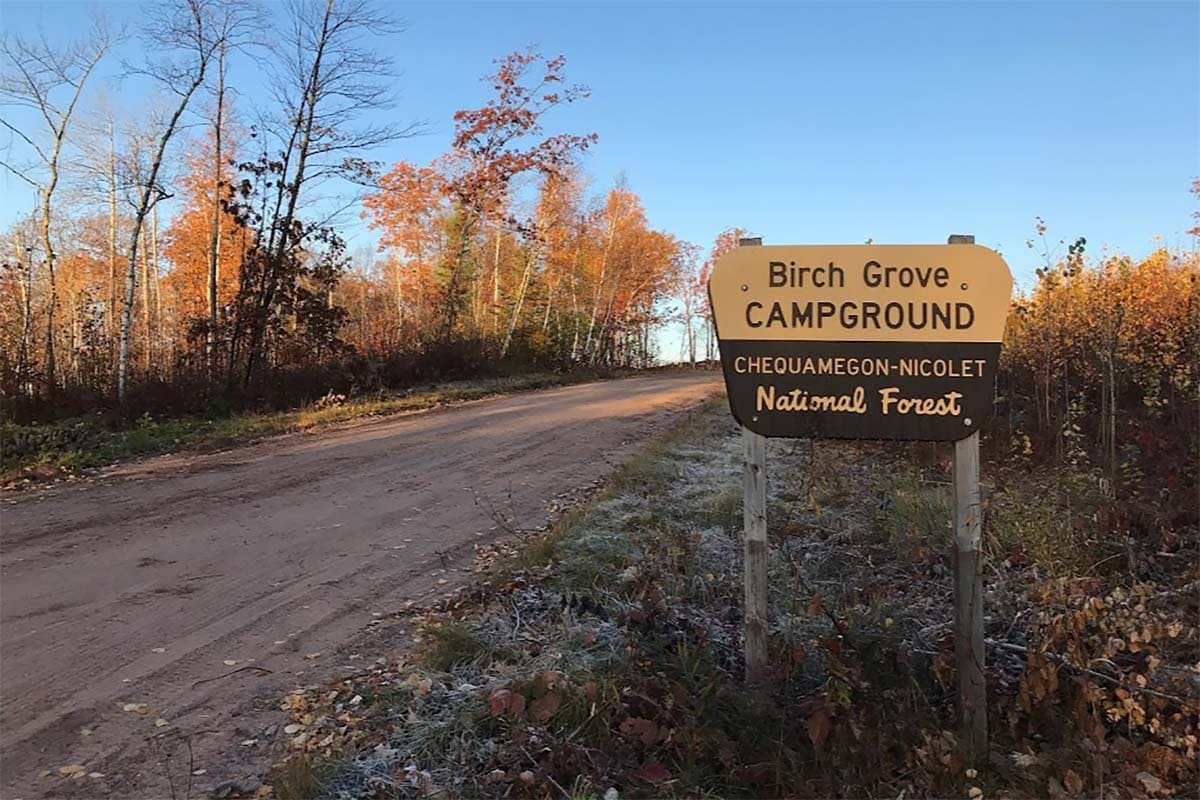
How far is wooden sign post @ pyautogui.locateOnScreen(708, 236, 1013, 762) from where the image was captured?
2.98 meters

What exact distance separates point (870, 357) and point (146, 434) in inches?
397

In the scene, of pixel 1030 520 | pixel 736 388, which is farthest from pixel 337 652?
pixel 1030 520

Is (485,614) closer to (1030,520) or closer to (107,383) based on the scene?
(1030,520)

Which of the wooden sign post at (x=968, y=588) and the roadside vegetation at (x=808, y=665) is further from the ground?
the wooden sign post at (x=968, y=588)

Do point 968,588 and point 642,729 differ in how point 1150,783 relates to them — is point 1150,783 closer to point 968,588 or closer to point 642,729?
point 968,588

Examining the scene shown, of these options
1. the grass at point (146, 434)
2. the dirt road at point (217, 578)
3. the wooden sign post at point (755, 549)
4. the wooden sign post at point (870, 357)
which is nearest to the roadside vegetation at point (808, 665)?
the wooden sign post at point (755, 549)

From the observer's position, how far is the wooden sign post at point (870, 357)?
9.79 ft

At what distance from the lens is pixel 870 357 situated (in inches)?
121

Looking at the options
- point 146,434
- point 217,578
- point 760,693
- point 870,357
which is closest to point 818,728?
point 760,693

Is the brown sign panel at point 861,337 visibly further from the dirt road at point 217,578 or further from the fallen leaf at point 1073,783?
the dirt road at point 217,578

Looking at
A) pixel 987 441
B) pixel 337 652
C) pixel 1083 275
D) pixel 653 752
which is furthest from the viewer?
Answer: pixel 1083 275

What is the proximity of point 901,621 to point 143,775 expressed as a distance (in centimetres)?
342

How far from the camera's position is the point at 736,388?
319 cm

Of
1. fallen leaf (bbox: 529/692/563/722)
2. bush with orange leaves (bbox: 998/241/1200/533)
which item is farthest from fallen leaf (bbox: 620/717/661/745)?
bush with orange leaves (bbox: 998/241/1200/533)
